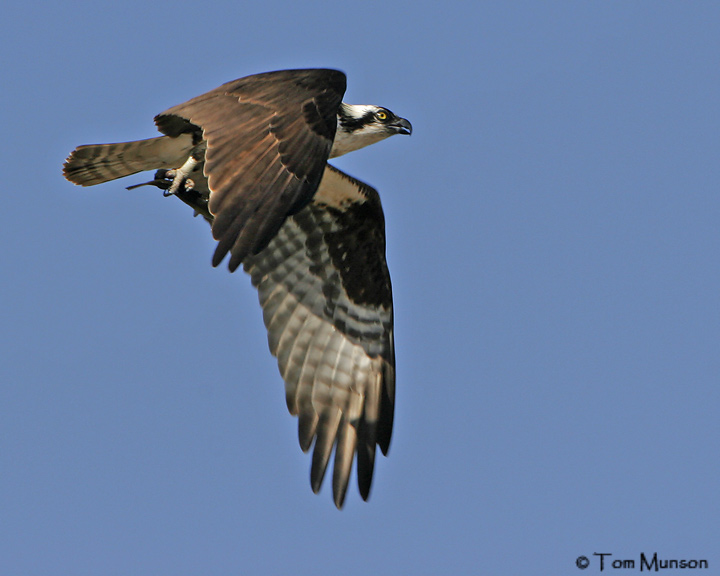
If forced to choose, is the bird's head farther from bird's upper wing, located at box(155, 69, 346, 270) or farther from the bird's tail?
bird's upper wing, located at box(155, 69, 346, 270)

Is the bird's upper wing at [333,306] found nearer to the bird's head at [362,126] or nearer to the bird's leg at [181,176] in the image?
the bird's head at [362,126]

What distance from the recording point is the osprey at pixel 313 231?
789cm

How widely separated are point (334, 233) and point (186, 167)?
6.27 feet

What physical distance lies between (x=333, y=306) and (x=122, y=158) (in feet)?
8.44

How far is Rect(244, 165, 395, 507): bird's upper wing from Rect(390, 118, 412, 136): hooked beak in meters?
0.68

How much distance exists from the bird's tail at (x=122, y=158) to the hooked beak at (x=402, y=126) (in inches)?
85.7

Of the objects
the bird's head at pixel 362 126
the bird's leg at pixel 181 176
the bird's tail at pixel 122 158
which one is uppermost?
the bird's head at pixel 362 126

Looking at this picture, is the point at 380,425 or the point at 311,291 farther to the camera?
the point at 311,291

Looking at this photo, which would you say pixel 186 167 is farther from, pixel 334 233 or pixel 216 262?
pixel 216 262

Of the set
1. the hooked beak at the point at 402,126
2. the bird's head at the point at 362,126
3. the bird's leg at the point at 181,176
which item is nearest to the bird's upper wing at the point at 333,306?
the bird's head at the point at 362,126

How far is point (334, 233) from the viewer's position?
11.2 meters

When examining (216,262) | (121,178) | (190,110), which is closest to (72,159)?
(121,178)

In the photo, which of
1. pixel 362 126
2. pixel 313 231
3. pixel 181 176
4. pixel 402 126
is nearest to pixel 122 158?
pixel 181 176

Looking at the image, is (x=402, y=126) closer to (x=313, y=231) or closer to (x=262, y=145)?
(x=313, y=231)
